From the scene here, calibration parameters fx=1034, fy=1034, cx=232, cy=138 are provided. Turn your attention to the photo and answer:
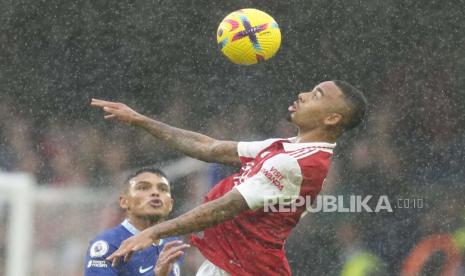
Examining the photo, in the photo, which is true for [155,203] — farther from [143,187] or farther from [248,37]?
[248,37]

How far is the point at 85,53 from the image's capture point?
7867 millimetres

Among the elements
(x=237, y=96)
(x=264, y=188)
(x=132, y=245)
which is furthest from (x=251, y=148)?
(x=237, y=96)

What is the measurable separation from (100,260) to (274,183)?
120 cm

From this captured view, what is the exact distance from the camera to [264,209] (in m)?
4.23

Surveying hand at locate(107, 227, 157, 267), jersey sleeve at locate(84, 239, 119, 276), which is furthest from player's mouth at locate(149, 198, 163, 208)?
hand at locate(107, 227, 157, 267)

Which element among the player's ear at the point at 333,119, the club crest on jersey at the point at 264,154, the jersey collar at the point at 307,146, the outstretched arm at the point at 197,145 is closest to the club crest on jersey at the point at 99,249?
the outstretched arm at the point at 197,145

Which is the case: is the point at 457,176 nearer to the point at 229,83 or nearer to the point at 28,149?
the point at 229,83

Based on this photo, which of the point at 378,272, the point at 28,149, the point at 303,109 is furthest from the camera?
the point at 28,149

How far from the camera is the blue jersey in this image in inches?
193

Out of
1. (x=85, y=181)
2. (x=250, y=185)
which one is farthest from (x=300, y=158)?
(x=85, y=181)

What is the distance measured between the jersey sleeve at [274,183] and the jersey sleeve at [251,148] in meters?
0.31

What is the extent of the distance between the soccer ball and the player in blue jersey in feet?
2.58

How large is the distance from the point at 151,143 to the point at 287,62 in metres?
1.19

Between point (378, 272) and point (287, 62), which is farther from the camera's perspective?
point (287, 62)
